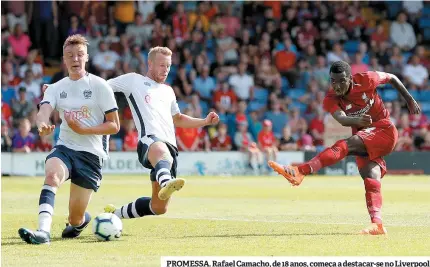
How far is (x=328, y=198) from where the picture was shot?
58.5 ft

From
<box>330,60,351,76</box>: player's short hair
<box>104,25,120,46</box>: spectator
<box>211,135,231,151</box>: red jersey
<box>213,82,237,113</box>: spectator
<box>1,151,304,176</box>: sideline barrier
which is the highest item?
<box>330,60,351,76</box>: player's short hair

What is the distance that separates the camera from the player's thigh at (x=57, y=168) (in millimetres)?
10438

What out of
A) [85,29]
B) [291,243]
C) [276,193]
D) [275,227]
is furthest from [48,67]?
[291,243]

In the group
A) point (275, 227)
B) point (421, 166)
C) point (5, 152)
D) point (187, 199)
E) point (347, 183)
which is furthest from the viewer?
point (421, 166)

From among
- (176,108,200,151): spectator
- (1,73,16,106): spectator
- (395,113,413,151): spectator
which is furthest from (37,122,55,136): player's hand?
(395,113,413,151): spectator

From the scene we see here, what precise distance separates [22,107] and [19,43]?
9.67ft

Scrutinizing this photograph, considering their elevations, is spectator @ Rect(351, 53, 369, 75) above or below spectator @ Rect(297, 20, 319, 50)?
below

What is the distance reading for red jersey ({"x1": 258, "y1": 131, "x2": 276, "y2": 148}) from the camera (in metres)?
27.9

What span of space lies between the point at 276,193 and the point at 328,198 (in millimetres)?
1843

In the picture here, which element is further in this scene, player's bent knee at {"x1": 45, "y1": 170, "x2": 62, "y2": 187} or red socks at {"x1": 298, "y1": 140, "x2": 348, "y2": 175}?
red socks at {"x1": 298, "y1": 140, "x2": 348, "y2": 175}

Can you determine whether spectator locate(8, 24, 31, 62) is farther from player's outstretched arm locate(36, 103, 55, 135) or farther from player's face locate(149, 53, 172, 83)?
player's outstretched arm locate(36, 103, 55, 135)

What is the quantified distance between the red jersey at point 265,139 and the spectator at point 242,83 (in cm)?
226

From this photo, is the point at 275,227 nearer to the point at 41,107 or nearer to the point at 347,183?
the point at 41,107

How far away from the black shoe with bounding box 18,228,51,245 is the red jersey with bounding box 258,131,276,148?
58.8ft
